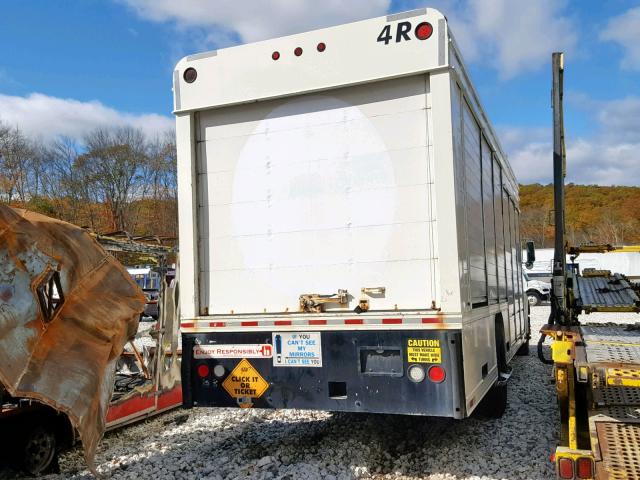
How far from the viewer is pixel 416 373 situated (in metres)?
4.42

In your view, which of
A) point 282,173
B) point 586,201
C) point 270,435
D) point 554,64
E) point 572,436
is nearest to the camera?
point 572,436

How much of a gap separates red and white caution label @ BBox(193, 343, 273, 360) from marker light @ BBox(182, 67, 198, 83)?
238 cm

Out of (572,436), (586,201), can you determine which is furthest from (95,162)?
(586,201)

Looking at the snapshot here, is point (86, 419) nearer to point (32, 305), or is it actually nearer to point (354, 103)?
point (32, 305)

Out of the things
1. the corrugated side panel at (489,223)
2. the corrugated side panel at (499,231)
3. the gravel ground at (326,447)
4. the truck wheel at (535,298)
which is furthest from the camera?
the truck wheel at (535,298)

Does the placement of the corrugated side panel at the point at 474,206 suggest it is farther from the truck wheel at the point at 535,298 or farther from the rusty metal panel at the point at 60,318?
the truck wheel at the point at 535,298

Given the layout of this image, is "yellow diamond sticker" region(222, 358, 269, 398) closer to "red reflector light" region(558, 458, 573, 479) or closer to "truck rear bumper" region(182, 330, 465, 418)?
"truck rear bumper" region(182, 330, 465, 418)

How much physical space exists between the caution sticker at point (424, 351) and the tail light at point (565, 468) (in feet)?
3.35

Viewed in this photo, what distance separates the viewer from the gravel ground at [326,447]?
5.11 meters

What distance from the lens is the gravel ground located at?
5109mm

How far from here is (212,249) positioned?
5.35 m

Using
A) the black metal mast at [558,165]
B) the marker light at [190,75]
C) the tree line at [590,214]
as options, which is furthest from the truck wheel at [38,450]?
the tree line at [590,214]

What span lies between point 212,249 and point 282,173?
0.95m

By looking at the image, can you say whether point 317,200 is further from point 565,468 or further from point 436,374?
point 565,468
